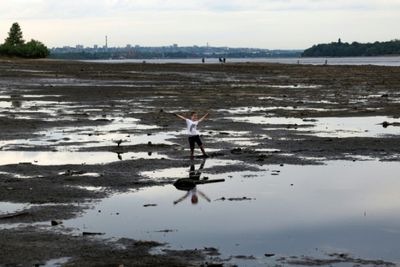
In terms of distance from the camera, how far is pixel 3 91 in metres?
51.2

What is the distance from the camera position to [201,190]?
663 inches

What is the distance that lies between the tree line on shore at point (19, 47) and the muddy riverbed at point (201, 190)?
89364 mm

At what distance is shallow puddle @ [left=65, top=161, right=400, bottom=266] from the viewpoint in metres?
12.0

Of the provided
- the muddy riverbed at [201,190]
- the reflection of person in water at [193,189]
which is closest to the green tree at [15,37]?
the muddy riverbed at [201,190]

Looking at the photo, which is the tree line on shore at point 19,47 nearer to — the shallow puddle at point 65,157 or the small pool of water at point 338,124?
the small pool of water at point 338,124

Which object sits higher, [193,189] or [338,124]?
[193,189]

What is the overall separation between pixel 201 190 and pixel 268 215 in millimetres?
2963

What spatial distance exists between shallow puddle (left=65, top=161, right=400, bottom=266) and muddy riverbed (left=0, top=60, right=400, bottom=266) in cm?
3

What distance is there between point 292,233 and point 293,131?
1639cm

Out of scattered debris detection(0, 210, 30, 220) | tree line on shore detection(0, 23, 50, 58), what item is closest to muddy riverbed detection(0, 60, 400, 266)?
scattered debris detection(0, 210, 30, 220)

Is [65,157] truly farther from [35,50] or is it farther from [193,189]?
[35,50]

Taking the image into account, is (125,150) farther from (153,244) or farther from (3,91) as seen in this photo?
(3,91)

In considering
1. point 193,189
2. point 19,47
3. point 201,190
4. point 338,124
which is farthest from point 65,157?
point 19,47

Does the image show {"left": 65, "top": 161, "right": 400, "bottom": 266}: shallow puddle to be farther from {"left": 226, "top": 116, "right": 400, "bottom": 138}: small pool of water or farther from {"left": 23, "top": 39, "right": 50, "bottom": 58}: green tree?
{"left": 23, "top": 39, "right": 50, "bottom": 58}: green tree
